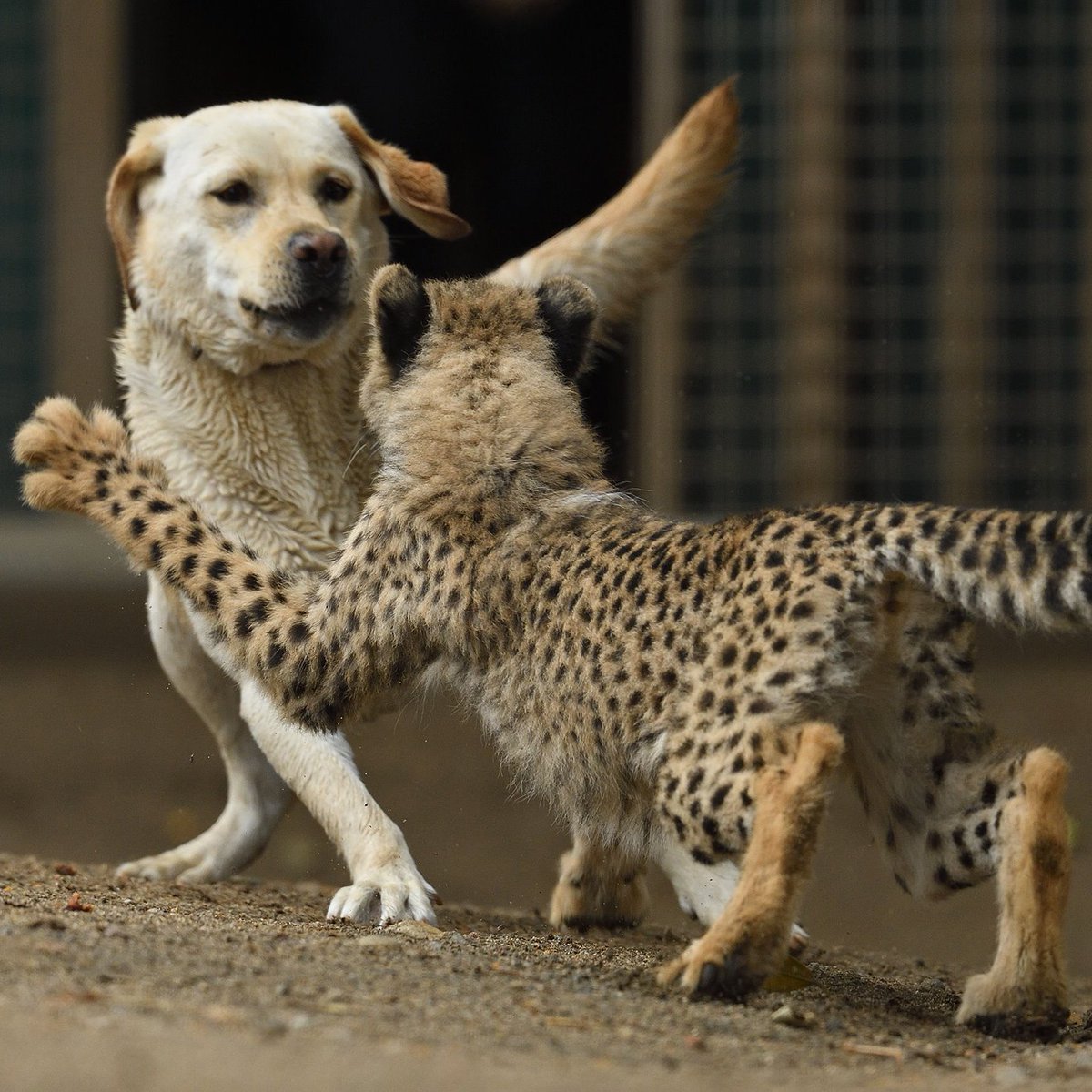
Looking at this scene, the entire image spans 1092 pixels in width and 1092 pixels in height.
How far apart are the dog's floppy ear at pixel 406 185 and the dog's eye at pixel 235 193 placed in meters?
0.39

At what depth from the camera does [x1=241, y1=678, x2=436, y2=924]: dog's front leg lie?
4.41 m

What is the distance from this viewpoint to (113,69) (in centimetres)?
938

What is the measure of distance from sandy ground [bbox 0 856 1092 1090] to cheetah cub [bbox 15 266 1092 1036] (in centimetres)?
21

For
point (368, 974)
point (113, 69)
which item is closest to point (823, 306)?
point (113, 69)

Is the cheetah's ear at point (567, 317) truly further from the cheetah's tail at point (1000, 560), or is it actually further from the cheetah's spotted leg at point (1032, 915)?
the cheetah's spotted leg at point (1032, 915)

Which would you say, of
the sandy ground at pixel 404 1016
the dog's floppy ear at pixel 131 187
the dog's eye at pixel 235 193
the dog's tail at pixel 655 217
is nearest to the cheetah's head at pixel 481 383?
the dog's eye at pixel 235 193

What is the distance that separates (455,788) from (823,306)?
271 cm

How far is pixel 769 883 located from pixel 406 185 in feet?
8.81

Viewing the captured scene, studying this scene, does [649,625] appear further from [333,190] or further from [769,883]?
[333,190]

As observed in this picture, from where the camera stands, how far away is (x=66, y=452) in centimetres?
482

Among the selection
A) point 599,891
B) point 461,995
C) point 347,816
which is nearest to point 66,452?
point 347,816

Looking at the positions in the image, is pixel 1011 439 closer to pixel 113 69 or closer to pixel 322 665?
pixel 113 69

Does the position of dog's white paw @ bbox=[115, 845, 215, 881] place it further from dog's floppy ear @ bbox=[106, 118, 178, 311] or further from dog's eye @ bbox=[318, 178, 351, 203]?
dog's eye @ bbox=[318, 178, 351, 203]

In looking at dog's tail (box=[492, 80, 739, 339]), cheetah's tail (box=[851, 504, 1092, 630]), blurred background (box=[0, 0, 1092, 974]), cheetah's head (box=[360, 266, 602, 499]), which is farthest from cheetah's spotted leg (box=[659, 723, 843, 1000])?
blurred background (box=[0, 0, 1092, 974])
